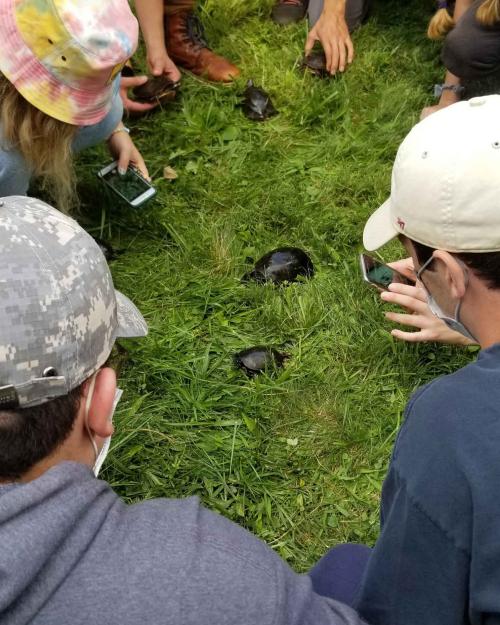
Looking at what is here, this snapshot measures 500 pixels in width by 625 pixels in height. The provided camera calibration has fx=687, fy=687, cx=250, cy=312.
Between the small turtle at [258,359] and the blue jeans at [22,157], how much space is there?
1101 millimetres

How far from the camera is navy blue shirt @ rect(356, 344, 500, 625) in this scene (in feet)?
3.96

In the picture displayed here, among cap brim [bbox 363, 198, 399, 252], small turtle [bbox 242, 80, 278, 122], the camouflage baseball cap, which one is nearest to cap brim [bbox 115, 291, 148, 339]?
the camouflage baseball cap

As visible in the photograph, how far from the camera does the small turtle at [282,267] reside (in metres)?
3.10

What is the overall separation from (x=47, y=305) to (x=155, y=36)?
3.00 meters

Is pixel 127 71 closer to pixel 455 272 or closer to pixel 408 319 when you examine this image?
pixel 408 319

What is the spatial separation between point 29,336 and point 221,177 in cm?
246

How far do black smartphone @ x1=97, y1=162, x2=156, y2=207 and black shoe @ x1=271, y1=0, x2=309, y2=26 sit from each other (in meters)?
1.72

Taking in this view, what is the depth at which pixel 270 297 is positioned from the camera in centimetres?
304

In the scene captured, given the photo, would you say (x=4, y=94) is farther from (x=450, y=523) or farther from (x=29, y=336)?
(x=450, y=523)

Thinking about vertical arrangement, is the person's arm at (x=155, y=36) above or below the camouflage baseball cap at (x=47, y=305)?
below

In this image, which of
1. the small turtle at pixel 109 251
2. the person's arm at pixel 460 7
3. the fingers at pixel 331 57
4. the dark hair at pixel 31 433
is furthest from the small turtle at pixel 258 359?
the person's arm at pixel 460 7

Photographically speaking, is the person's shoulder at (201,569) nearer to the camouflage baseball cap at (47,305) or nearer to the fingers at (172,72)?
the camouflage baseball cap at (47,305)

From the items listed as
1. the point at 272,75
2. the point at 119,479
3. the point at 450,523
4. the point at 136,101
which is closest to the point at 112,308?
the point at 450,523

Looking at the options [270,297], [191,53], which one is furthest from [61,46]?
[191,53]
